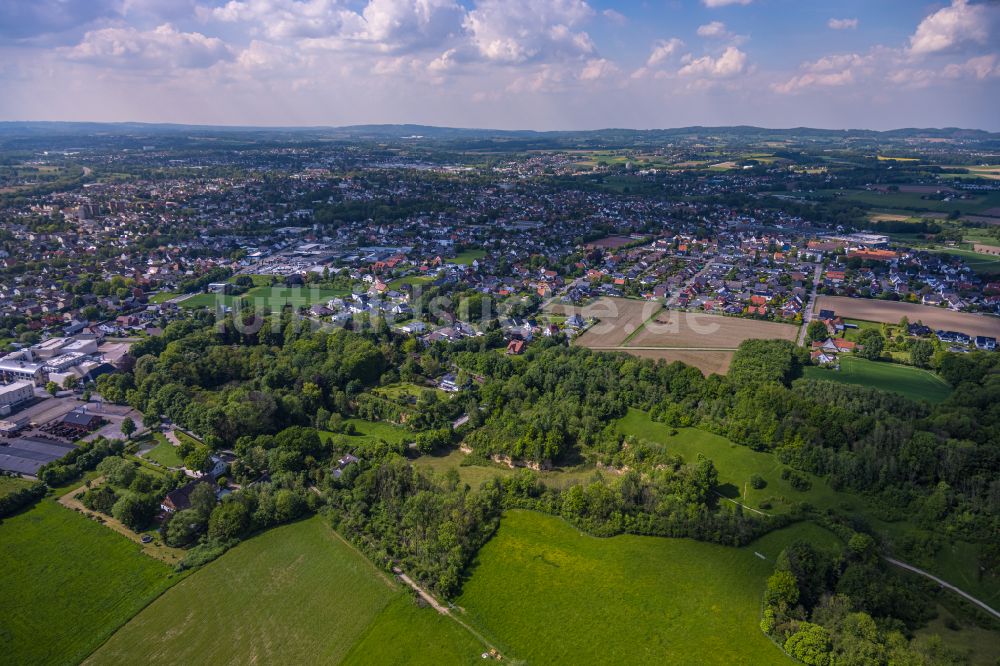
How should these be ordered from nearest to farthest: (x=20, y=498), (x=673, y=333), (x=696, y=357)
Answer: (x=20, y=498)
(x=696, y=357)
(x=673, y=333)

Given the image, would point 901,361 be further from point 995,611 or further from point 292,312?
point 292,312

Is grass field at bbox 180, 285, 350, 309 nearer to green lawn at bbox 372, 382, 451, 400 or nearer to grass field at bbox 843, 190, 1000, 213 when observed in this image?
green lawn at bbox 372, 382, 451, 400

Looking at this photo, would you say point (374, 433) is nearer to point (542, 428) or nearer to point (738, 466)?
point (542, 428)

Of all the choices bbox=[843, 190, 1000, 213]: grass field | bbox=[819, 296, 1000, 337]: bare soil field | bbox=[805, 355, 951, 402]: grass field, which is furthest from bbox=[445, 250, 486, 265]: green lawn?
bbox=[843, 190, 1000, 213]: grass field

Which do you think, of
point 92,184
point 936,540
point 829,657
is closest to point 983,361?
point 936,540

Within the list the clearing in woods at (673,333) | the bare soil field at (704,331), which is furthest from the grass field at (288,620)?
the bare soil field at (704,331)

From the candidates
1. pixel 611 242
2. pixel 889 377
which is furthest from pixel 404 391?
pixel 611 242
